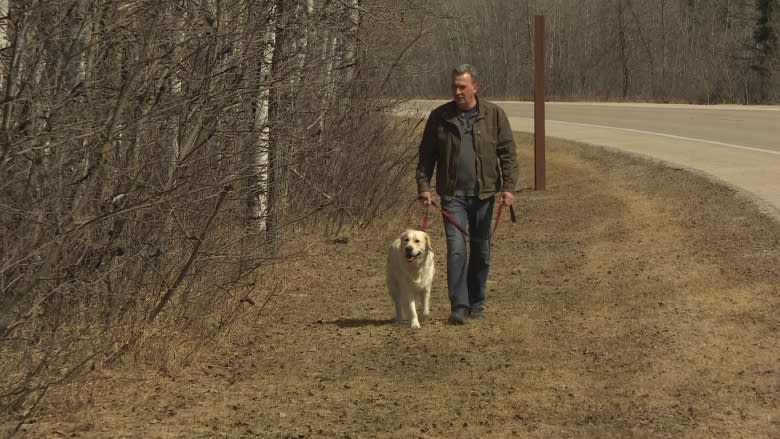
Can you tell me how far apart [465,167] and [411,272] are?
0.94 meters

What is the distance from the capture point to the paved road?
59.9 feet

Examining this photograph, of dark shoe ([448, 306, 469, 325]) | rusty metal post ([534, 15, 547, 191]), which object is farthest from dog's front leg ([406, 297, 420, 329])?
rusty metal post ([534, 15, 547, 191])

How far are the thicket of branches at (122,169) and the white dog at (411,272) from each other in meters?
1.08

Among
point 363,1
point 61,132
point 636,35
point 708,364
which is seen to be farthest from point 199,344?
point 636,35

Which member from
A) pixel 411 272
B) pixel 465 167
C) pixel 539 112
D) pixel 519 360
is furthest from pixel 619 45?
pixel 519 360

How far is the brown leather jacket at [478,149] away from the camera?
919 cm

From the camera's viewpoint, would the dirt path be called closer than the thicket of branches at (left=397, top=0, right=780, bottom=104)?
Yes

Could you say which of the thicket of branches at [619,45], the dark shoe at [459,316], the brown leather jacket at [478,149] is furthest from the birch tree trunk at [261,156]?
the thicket of branches at [619,45]

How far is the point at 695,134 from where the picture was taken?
2769cm

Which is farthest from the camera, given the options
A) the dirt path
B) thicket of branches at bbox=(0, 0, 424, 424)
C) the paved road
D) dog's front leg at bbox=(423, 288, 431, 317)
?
the paved road

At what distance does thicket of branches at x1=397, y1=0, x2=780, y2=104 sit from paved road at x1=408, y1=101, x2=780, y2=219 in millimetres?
18245

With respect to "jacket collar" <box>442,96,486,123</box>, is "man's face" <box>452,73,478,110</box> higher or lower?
higher

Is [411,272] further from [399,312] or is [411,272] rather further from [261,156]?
[261,156]

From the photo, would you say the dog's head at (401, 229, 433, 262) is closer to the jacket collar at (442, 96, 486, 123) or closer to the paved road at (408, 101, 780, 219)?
the jacket collar at (442, 96, 486, 123)
